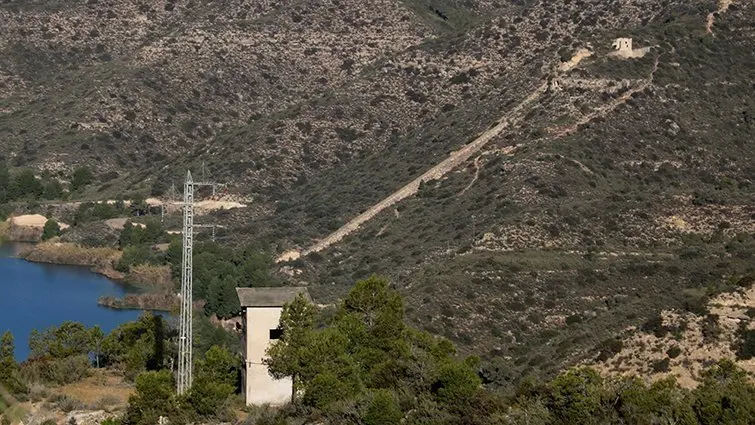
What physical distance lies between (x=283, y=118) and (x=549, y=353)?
54.0m

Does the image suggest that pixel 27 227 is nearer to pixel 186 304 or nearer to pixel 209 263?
pixel 209 263

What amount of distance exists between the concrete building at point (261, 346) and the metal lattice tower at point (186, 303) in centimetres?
182

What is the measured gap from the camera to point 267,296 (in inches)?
2019

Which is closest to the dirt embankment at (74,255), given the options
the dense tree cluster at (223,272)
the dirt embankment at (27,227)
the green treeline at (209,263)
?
the green treeline at (209,263)

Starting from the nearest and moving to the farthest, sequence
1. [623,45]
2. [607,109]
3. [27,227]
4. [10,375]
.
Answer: [10,375] → [607,109] → [623,45] → [27,227]

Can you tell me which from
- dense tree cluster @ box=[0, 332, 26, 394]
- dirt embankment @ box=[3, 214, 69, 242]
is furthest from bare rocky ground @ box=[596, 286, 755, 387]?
dirt embankment @ box=[3, 214, 69, 242]

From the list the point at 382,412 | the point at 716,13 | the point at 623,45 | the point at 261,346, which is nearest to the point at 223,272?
the point at 623,45

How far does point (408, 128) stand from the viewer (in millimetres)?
109750

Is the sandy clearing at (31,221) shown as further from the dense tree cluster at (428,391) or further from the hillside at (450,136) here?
the dense tree cluster at (428,391)

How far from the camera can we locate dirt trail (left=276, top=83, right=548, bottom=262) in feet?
303

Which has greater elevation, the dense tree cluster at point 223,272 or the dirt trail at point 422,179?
the dirt trail at point 422,179

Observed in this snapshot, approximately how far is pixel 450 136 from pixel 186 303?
54636 millimetres

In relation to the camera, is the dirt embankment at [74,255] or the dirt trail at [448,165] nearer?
the dirt trail at [448,165]

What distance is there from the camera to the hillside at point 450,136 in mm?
70562
